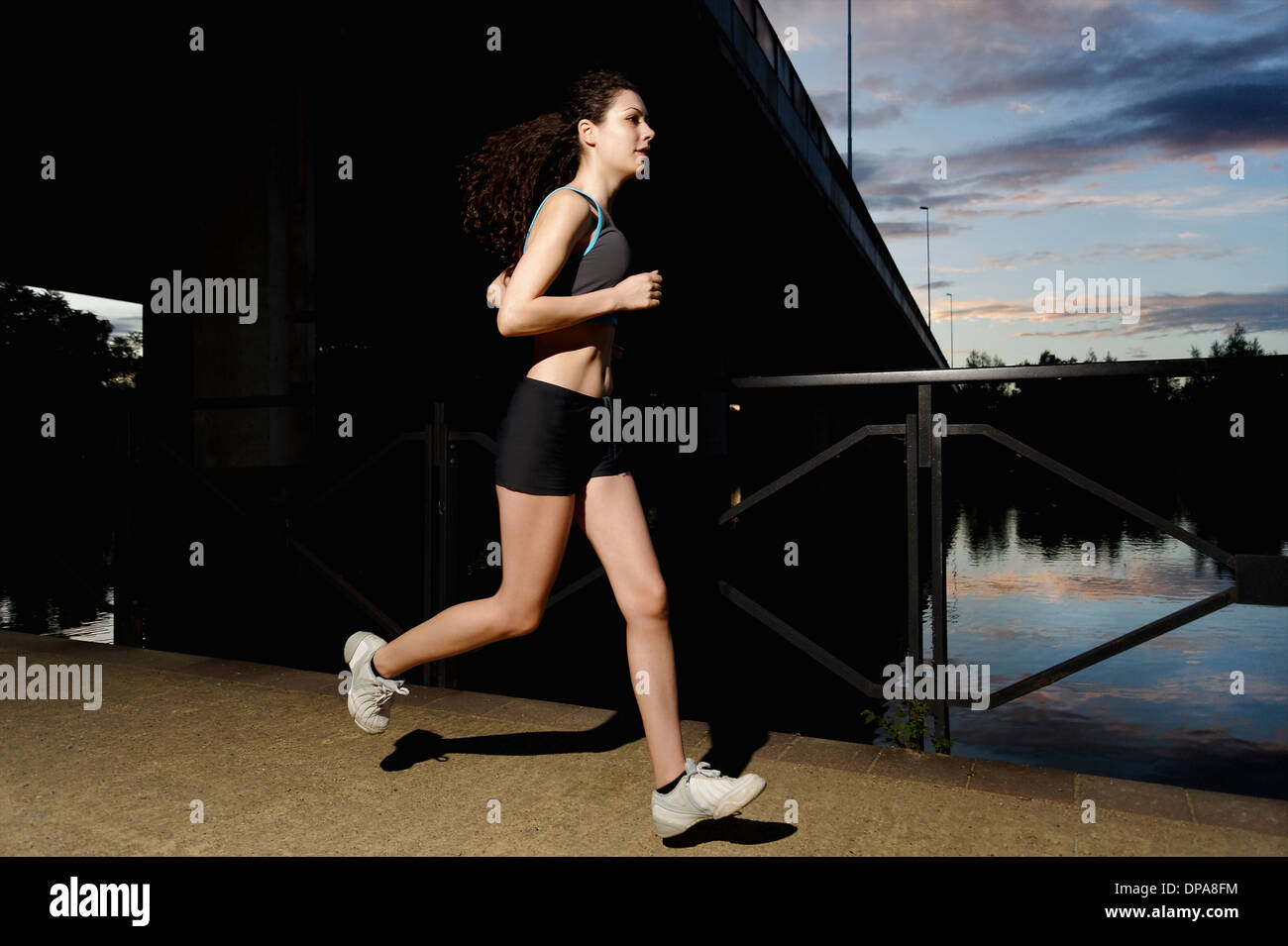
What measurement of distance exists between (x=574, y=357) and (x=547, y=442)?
25 cm

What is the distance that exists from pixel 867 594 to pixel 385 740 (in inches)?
366

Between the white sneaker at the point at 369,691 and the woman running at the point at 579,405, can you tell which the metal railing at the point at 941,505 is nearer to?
the woman running at the point at 579,405

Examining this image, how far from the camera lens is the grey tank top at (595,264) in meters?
2.62

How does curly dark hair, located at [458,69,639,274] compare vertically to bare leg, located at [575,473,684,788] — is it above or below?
above

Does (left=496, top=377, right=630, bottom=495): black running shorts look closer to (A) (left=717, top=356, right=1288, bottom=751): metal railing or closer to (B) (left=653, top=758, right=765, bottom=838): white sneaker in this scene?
(B) (left=653, top=758, right=765, bottom=838): white sneaker

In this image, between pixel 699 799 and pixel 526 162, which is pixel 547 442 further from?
pixel 699 799

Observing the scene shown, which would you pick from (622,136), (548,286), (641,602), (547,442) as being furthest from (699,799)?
(622,136)

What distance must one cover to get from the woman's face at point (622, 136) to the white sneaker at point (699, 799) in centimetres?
162

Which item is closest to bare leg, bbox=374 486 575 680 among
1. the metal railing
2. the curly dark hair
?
the curly dark hair

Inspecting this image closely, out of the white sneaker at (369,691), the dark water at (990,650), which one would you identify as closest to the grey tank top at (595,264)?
the white sneaker at (369,691)

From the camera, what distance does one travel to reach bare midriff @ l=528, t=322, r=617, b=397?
265cm

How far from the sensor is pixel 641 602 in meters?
2.61
